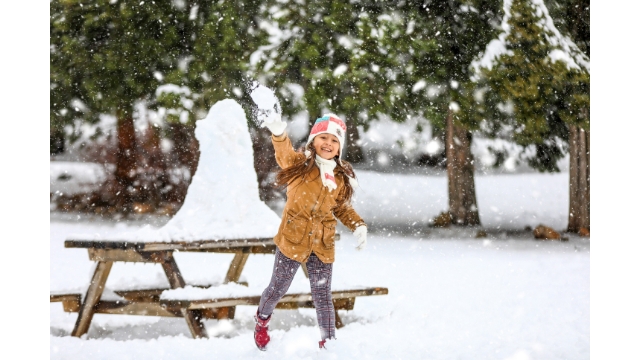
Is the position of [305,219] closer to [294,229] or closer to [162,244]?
[294,229]

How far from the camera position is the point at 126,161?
1190 cm

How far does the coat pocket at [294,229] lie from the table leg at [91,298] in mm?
1729

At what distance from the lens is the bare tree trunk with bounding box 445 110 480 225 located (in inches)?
428

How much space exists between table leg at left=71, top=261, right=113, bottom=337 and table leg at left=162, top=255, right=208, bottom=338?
47 centimetres

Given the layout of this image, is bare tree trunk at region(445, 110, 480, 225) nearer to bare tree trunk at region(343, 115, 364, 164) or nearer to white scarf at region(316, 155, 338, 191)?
bare tree trunk at region(343, 115, 364, 164)

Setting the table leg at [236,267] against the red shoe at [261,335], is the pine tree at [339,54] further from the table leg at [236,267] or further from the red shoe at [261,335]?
the red shoe at [261,335]

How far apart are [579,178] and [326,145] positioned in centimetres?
820

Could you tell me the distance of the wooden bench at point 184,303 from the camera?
4.34m

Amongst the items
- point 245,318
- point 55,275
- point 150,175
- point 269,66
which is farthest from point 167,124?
point 245,318

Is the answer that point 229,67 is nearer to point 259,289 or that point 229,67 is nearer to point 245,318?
point 245,318

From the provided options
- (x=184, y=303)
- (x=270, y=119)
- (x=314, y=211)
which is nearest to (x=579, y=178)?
(x=314, y=211)

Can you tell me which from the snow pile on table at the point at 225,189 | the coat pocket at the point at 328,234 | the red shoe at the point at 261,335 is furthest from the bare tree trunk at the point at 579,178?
the red shoe at the point at 261,335

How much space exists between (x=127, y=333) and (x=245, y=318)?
3.58 ft

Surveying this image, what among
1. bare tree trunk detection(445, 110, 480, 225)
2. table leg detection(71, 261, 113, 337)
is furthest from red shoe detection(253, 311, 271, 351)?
bare tree trunk detection(445, 110, 480, 225)
